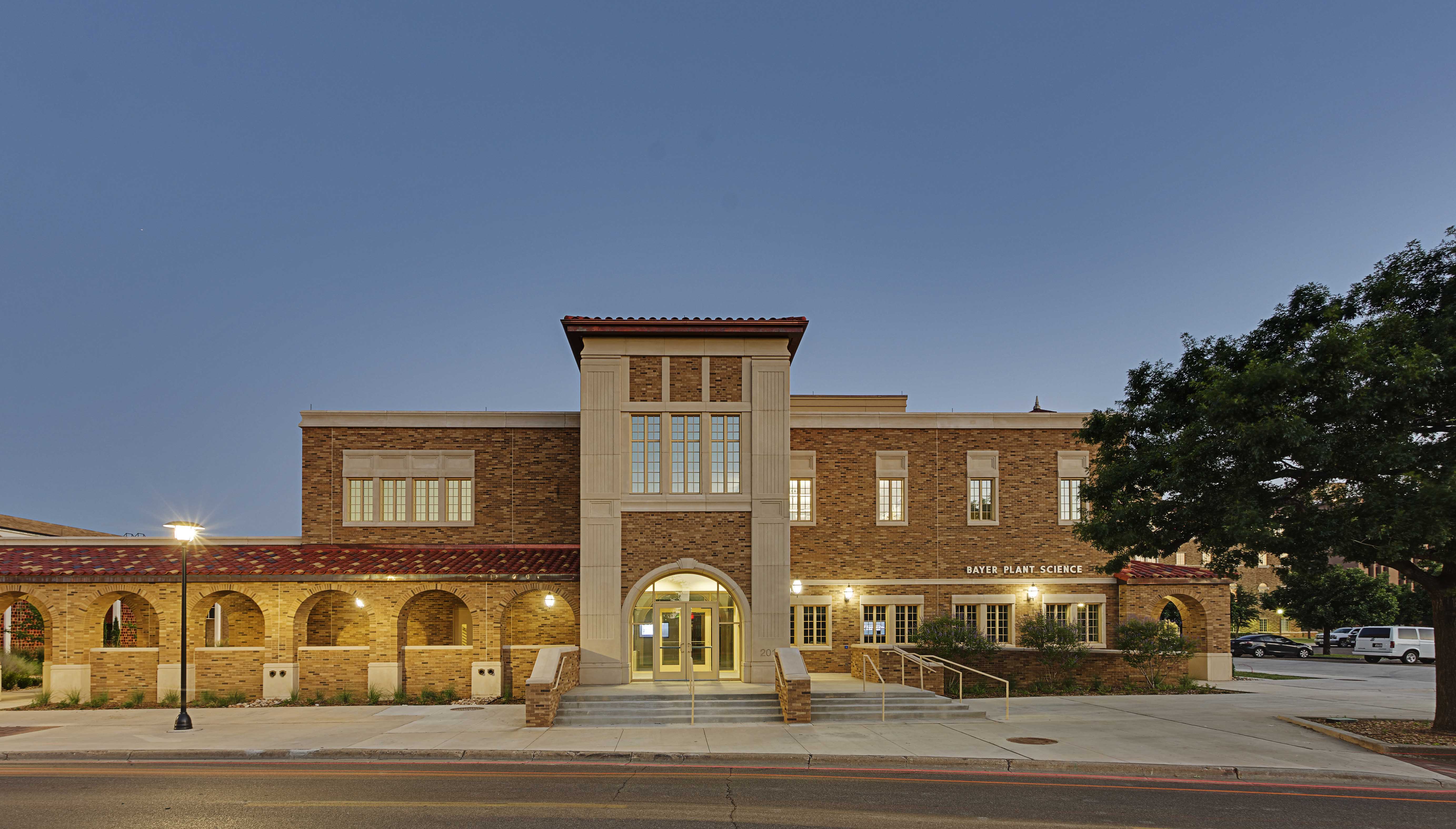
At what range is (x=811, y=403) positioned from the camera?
34594mm

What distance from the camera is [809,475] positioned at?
27.4 m

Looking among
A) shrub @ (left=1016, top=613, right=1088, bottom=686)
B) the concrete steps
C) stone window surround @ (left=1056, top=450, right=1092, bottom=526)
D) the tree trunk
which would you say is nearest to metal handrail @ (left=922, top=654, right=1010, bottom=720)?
shrub @ (left=1016, top=613, right=1088, bottom=686)

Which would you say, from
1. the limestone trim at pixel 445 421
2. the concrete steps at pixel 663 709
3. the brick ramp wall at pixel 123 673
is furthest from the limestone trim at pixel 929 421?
the brick ramp wall at pixel 123 673

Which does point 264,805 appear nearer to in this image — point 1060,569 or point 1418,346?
point 1418,346

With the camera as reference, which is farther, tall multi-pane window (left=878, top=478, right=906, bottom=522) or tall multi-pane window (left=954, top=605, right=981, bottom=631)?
tall multi-pane window (left=878, top=478, right=906, bottom=522)

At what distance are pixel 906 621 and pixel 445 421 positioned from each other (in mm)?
15851

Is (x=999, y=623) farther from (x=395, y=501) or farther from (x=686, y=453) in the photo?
(x=395, y=501)

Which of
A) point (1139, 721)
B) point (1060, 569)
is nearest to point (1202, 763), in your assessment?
point (1139, 721)

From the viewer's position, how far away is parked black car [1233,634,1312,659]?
43750 millimetres

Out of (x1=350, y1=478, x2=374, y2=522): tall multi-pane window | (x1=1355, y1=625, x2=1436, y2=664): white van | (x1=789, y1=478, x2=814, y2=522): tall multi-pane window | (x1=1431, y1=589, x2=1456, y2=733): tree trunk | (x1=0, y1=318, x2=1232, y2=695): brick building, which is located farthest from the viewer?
(x1=1355, y1=625, x2=1436, y2=664): white van

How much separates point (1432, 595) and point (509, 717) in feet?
66.0

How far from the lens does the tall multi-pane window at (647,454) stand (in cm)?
2342

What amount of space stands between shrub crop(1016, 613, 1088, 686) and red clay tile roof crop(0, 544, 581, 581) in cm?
1348

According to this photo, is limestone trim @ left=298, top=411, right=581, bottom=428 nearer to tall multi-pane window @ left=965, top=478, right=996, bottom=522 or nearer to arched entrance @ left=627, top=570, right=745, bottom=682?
arched entrance @ left=627, top=570, right=745, bottom=682
